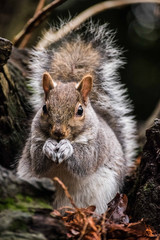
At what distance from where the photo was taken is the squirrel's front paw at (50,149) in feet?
6.60

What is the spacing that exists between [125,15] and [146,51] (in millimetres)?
706

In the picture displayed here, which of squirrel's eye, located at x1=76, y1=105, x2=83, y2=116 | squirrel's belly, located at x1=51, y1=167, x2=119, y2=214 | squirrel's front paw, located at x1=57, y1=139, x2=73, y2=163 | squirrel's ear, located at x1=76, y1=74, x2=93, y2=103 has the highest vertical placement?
squirrel's ear, located at x1=76, y1=74, x2=93, y2=103

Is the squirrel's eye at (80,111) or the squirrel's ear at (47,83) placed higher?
the squirrel's ear at (47,83)

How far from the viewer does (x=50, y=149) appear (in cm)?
202

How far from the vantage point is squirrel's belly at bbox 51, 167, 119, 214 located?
2.20 m

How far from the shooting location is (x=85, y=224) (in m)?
1.52

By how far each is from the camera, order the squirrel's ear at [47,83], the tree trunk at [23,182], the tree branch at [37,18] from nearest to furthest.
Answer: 1. the tree trunk at [23,182]
2. the squirrel's ear at [47,83]
3. the tree branch at [37,18]

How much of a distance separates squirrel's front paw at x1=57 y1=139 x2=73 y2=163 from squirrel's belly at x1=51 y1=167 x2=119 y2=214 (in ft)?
0.73

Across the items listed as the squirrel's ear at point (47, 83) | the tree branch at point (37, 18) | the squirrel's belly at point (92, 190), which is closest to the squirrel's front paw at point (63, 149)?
the squirrel's belly at point (92, 190)

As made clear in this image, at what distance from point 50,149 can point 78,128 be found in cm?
25

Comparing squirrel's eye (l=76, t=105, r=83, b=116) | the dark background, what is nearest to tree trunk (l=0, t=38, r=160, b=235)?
squirrel's eye (l=76, t=105, r=83, b=116)

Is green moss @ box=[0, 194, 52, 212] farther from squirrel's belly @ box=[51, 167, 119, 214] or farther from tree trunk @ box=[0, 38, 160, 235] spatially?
squirrel's belly @ box=[51, 167, 119, 214]

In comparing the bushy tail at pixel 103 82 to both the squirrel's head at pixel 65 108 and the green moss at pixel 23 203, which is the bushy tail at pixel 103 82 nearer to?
the squirrel's head at pixel 65 108

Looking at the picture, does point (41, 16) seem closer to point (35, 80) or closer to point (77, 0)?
point (35, 80)
